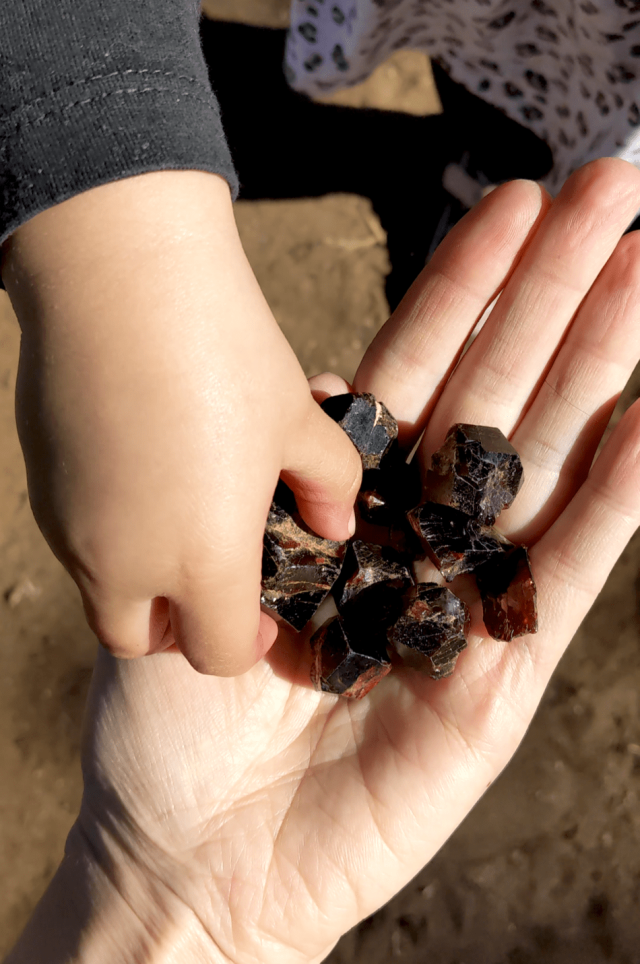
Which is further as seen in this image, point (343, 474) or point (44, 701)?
point (44, 701)

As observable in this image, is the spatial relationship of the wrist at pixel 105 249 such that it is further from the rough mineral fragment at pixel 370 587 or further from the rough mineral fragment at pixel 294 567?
the rough mineral fragment at pixel 370 587

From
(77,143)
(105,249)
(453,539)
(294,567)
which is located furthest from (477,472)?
(77,143)

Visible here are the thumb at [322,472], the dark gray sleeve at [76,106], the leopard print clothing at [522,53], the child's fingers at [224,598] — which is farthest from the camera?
the leopard print clothing at [522,53]

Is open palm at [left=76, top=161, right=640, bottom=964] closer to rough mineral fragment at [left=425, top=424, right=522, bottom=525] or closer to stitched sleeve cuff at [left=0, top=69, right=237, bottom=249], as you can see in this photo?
rough mineral fragment at [left=425, top=424, right=522, bottom=525]

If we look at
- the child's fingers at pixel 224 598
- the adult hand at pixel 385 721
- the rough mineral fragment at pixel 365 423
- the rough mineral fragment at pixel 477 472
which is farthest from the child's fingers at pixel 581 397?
the child's fingers at pixel 224 598

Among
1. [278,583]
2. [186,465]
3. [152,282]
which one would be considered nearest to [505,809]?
[278,583]

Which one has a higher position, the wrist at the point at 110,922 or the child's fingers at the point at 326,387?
the child's fingers at the point at 326,387

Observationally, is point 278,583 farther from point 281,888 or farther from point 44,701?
point 44,701
